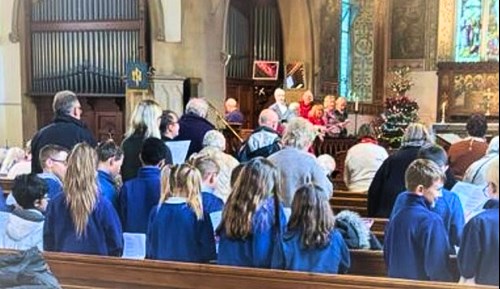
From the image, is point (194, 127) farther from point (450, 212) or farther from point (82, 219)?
point (450, 212)

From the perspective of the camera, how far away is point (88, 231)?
325 cm

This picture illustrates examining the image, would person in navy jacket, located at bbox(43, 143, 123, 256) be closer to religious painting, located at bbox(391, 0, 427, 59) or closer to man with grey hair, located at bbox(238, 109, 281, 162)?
man with grey hair, located at bbox(238, 109, 281, 162)

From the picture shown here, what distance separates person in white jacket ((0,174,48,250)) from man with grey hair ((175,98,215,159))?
1588 millimetres

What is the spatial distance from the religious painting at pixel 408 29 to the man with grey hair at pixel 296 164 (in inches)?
376

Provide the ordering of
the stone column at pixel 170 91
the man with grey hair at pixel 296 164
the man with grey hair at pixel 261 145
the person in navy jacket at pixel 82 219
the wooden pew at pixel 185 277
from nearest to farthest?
the wooden pew at pixel 185 277 → the person in navy jacket at pixel 82 219 → the man with grey hair at pixel 296 164 → the man with grey hair at pixel 261 145 → the stone column at pixel 170 91

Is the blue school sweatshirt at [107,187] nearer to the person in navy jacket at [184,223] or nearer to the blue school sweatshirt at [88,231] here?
the blue school sweatshirt at [88,231]

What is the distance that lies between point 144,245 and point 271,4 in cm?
934

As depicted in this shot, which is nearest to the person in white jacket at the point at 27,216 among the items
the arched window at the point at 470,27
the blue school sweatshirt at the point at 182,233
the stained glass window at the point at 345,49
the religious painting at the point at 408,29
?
the blue school sweatshirt at the point at 182,233

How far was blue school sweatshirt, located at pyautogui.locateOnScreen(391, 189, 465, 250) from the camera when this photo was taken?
121 inches

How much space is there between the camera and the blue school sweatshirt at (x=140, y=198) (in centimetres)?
362

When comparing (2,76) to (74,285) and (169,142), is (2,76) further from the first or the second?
(74,285)

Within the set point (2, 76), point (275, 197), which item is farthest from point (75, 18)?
point (275, 197)

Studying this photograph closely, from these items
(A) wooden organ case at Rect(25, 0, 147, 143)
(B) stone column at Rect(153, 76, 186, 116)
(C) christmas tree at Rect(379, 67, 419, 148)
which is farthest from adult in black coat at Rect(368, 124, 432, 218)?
(A) wooden organ case at Rect(25, 0, 147, 143)

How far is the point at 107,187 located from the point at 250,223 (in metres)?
1.00
